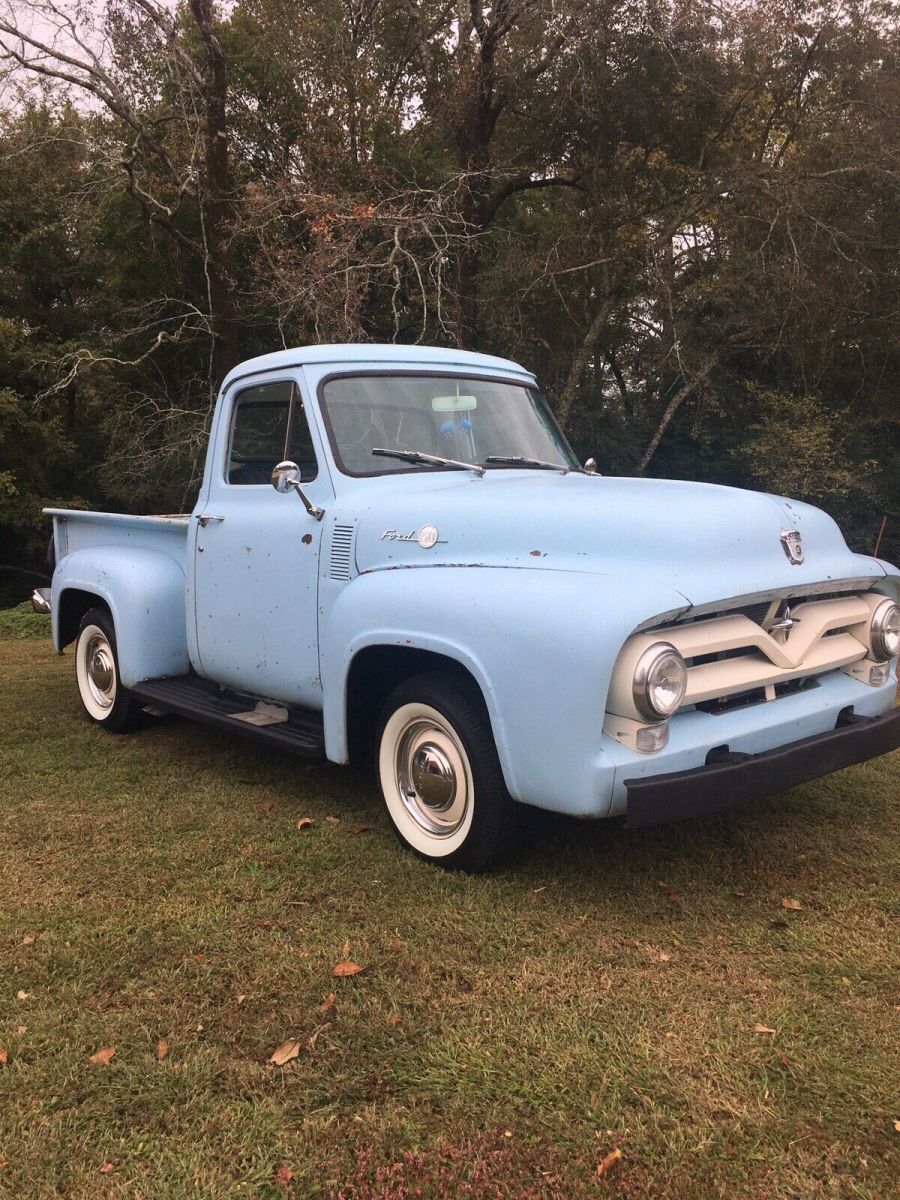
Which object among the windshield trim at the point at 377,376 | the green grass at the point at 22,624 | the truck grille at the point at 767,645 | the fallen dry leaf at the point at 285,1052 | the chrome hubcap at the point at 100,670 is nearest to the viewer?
the fallen dry leaf at the point at 285,1052

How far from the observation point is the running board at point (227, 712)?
4.13m

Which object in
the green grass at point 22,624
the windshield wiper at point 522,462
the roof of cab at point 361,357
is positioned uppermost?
the roof of cab at point 361,357

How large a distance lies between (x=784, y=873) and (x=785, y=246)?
525 inches

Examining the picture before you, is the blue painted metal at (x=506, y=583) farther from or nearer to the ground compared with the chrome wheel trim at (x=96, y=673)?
farther from the ground

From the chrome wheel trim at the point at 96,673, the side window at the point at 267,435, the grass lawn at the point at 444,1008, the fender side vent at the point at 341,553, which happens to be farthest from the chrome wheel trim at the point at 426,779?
the chrome wheel trim at the point at 96,673

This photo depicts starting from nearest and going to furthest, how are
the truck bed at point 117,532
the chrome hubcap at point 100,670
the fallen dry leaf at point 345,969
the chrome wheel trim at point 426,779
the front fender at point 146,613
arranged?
the fallen dry leaf at point 345,969, the chrome wheel trim at point 426,779, the front fender at point 146,613, the truck bed at point 117,532, the chrome hubcap at point 100,670

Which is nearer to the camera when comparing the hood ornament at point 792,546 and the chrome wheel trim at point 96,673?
the hood ornament at point 792,546

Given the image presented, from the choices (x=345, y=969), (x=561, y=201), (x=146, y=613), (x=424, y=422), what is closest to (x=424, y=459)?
(x=424, y=422)

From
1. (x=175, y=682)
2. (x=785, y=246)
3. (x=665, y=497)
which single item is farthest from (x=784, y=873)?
(x=785, y=246)

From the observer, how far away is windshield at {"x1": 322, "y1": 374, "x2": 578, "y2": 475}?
14.0 ft

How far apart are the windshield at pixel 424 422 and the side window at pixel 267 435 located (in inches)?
7.4

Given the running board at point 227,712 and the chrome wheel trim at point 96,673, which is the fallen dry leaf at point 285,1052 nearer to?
the running board at point 227,712

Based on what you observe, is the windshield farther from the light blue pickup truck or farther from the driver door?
the driver door

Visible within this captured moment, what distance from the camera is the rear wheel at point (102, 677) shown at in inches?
222
